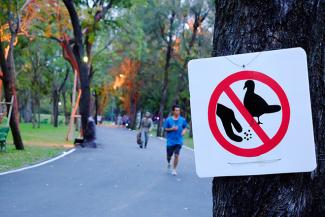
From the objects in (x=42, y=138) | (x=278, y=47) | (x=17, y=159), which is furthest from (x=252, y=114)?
(x=42, y=138)

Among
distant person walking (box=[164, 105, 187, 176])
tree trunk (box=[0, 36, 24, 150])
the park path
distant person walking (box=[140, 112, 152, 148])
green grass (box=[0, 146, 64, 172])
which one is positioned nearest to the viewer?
the park path

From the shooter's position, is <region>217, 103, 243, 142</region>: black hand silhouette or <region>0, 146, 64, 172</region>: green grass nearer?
<region>217, 103, 243, 142</region>: black hand silhouette

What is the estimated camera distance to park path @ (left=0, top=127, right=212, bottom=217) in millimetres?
8688

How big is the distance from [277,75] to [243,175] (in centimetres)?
48

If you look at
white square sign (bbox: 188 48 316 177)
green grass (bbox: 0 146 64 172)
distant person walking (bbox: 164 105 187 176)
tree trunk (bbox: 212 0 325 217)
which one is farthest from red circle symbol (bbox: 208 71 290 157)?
green grass (bbox: 0 146 64 172)

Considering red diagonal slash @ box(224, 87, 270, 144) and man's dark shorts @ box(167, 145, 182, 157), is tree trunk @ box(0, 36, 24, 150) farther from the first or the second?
red diagonal slash @ box(224, 87, 270, 144)

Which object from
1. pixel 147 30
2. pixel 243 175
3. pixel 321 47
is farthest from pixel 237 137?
pixel 147 30

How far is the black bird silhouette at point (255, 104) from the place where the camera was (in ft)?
7.82

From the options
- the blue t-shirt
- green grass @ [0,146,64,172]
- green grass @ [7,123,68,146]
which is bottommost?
green grass @ [0,146,64,172]

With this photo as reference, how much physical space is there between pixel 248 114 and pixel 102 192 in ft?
28.5

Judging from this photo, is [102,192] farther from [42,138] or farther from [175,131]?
[42,138]

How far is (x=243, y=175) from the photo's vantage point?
7.95 feet

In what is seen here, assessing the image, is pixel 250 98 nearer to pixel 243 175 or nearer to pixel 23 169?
pixel 243 175

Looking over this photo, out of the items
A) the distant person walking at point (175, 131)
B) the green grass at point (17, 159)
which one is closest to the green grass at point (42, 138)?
the green grass at point (17, 159)
